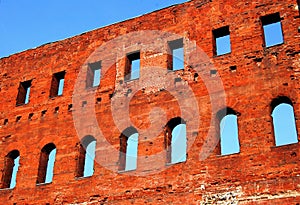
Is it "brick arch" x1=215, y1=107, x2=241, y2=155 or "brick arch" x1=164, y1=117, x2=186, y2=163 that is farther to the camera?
"brick arch" x1=164, y1=117, x2=186, y2=163

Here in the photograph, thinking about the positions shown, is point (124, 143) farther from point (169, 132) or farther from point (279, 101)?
point (279, 101)

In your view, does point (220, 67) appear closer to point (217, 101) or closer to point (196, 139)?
point (217, 101)

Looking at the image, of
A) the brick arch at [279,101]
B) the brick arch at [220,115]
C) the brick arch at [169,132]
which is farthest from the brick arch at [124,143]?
the brick arch at [279,101]

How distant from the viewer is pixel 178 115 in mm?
13477

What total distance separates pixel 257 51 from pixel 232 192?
4.12 metres

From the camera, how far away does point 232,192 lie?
11.8 metres

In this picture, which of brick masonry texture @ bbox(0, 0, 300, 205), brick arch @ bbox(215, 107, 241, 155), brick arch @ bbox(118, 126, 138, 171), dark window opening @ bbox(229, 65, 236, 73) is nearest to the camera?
brick masonry texture @ bbox(0, 0, 300, 205)

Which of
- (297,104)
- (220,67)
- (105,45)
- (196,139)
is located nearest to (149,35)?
(105,45)

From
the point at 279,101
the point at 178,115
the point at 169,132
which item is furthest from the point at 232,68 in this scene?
the point at 169,132

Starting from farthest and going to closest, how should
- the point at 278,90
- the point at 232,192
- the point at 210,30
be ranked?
the point at 210,30 < the point at 278,90 < the point at 232,192

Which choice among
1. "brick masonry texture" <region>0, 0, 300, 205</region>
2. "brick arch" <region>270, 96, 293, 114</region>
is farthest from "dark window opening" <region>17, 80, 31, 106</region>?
"brick arch" <region>270, 96, 293, 114</region>

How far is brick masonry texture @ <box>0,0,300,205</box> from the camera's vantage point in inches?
468

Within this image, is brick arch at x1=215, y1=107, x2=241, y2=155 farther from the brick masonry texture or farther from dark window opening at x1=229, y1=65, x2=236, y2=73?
dark window opening at x1=229, y1=65, x2=236, y2=73

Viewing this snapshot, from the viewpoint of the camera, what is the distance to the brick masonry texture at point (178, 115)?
39.0 feet
